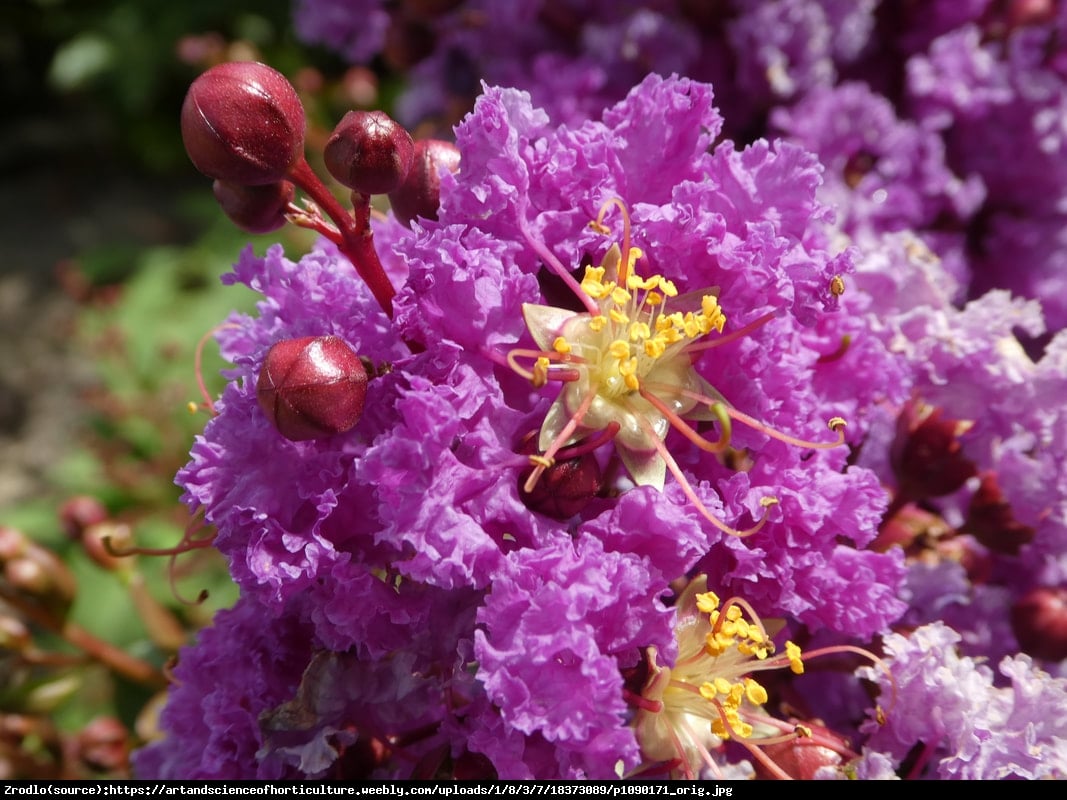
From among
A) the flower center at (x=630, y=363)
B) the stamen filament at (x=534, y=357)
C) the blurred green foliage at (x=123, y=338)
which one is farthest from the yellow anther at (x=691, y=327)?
the blurred green foliage at (x=123, y=338)

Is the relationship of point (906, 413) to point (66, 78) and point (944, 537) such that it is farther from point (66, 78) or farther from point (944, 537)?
point (66, 78)

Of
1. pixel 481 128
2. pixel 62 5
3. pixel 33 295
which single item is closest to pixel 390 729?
pixel 481 128

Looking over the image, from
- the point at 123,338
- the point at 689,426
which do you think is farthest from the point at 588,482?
the point at 123,338

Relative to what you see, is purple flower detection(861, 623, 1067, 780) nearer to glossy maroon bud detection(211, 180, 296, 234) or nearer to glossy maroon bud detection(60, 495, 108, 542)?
glossy maroon bud detection(211, 180, 296, 234)

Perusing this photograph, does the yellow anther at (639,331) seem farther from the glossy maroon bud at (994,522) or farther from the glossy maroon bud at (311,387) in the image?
the glossy maroon bud at (994,522)

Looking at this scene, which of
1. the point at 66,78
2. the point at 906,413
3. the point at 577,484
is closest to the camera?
the point at 577,484

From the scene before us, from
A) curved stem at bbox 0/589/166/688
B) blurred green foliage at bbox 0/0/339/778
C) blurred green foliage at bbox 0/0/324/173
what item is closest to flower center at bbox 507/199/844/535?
blurred green foliage at bbox 0/0/339/778

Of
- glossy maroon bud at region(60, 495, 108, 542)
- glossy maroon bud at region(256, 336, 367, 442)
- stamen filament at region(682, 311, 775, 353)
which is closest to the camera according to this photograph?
glossy maroon bud at region(256, 336, 367, 442)
